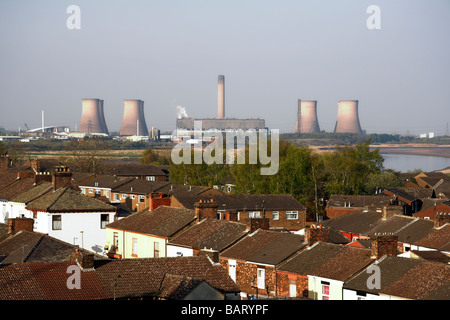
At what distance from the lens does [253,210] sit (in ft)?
204

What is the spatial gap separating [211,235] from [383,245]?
1170cm

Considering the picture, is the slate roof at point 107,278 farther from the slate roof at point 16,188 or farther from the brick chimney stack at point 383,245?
the slate roof at point 16,188

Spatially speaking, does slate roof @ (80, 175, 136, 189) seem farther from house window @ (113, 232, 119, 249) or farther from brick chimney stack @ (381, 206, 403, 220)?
brick chimney stack @ (381, 206, 403, 220)

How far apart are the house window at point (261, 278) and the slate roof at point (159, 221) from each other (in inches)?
315

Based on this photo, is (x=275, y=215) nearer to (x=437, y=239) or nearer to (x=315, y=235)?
(x=437, y=239)

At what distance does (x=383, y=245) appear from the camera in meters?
30.3

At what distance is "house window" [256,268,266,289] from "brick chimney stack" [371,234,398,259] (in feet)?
19.7

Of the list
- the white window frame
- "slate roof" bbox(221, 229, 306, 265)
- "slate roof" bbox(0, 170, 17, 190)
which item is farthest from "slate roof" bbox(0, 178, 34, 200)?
"slate roof" bbox(221, 229, 306, 265)

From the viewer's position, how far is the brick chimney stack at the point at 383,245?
30234 millimetres

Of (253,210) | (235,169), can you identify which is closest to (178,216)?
(253,210)

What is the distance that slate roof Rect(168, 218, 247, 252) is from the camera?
38531 mm
